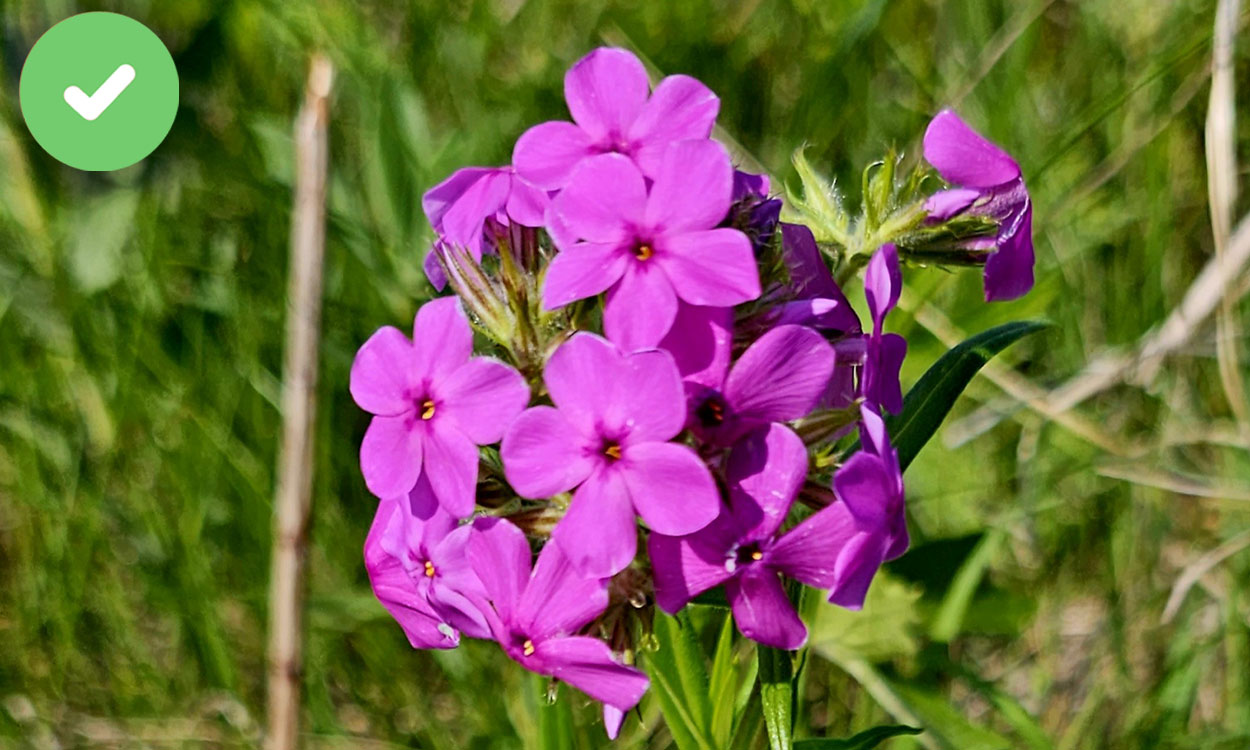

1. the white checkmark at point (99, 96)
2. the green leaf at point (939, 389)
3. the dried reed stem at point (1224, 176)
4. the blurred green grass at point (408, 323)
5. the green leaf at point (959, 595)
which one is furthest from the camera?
the white checkmark at point (99, 96)

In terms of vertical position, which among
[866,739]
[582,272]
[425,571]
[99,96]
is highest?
[99,96]

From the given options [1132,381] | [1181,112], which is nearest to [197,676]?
[1132,381]

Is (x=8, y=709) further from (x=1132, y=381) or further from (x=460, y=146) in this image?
(x=1132, y=381)

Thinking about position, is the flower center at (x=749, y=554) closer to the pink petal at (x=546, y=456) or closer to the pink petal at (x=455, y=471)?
the pink petal at (x=546, y=456)

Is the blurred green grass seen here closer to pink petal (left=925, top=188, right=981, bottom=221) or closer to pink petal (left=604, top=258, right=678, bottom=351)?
pink petal (left=925, top=188, right=981, bottom=221)

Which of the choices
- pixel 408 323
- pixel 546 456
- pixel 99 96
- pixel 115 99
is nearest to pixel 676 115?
pixel 546 456

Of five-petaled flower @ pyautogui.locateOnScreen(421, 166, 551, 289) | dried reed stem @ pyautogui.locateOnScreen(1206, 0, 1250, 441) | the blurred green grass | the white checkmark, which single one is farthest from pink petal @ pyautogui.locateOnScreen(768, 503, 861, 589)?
the white checkmark

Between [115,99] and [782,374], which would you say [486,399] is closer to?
[782,374]

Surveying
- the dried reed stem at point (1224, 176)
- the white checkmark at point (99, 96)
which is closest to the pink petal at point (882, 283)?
the dried reed stem at point (1224, 176)
